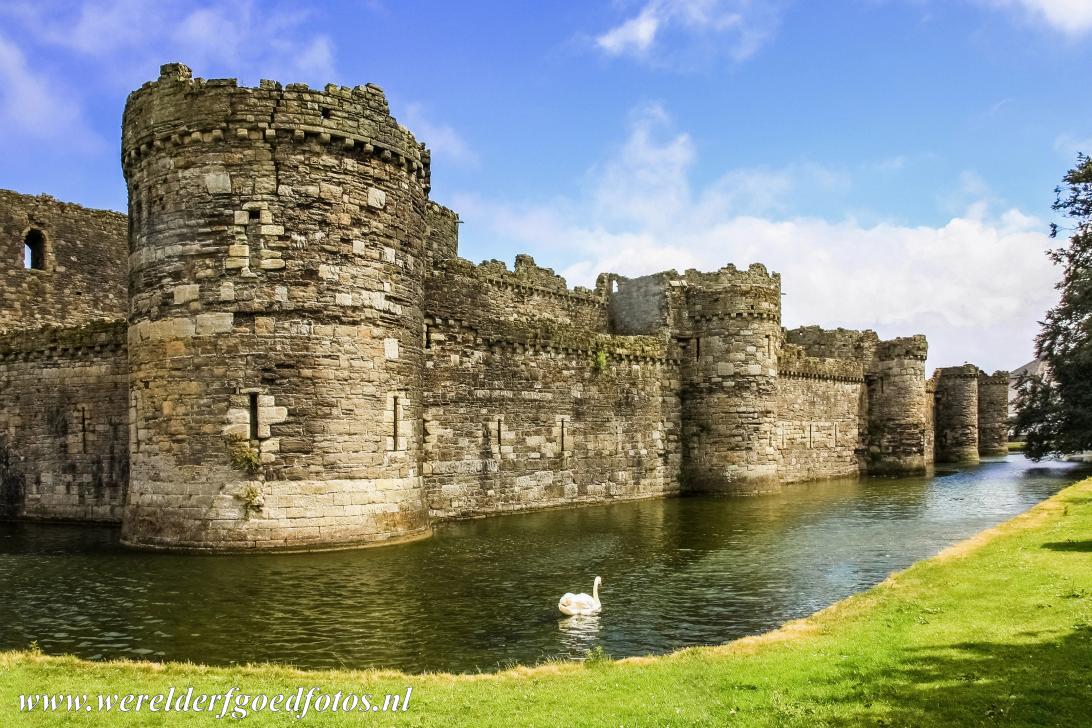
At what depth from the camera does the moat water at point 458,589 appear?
11.1 m

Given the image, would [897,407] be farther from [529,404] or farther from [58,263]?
[58,263]

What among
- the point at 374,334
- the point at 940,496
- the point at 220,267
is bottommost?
the point at 940,496

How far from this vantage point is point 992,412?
67.9 metres

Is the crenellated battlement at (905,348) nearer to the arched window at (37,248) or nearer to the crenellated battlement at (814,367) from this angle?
the crenellated battlement at (814,367)


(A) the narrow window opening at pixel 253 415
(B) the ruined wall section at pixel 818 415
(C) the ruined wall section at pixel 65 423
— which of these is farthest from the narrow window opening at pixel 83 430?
(B) the ruined wall section at pixel 818 415

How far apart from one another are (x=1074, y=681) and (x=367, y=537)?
1323cm

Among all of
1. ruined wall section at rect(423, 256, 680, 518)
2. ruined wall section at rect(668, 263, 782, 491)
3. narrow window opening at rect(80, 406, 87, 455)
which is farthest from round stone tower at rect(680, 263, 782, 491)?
narrow window opening at rect(80, 406, 87, 455)

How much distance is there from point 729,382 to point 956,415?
111 ft

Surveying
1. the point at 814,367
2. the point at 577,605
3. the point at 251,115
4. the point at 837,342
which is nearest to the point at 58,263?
the point at 251,115

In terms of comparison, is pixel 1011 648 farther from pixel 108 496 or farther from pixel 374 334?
pixel 108 496

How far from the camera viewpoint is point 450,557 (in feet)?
57.7

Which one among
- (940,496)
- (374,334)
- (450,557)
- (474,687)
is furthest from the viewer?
(940,496)

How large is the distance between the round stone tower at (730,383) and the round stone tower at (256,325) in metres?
16.6

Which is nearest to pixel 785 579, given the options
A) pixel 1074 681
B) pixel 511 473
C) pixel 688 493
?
pixel 1074 681
